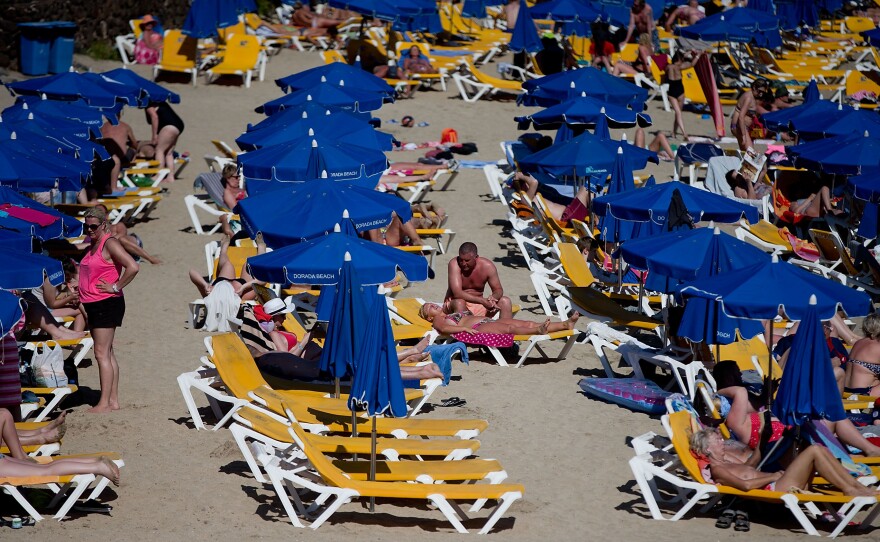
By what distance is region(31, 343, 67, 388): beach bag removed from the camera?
835cm

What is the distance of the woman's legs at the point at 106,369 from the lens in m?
8.33

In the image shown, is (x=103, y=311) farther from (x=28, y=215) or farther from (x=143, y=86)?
(x=143, y=86)

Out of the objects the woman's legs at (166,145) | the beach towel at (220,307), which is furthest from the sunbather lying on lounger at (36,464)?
the woman's legs at (166,145)

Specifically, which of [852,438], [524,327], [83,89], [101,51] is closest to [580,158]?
[524,327]

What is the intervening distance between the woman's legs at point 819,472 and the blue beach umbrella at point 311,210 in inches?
155

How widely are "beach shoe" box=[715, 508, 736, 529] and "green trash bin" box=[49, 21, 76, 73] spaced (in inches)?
625

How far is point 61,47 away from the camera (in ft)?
65.3

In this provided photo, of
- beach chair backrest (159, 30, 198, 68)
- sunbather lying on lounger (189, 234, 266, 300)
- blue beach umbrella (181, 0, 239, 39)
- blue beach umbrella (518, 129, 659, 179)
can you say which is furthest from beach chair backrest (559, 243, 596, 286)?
beach chair backrest (159, 30, 198, 68)

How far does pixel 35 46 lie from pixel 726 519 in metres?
15.9

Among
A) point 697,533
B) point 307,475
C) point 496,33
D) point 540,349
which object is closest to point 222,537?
point 307,475

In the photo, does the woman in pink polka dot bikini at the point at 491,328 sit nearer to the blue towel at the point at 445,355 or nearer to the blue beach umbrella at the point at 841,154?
the blue towel at the point at 445,355

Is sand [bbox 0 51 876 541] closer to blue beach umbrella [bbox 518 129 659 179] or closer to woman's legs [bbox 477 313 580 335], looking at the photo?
woman's legs [bbox 477 313 580 335]

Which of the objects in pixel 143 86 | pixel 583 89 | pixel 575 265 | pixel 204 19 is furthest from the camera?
pixel 204 19

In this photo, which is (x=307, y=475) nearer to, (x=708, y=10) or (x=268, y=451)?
(x=268, y=451)
